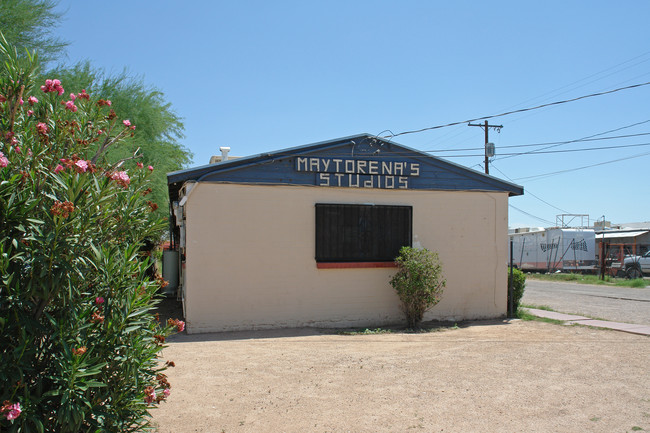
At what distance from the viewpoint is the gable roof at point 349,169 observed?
9.83 meters

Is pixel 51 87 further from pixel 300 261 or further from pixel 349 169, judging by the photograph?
pixel 349 169

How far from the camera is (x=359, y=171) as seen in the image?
10719 millimetres

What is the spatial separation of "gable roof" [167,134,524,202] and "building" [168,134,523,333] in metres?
→ 0.02

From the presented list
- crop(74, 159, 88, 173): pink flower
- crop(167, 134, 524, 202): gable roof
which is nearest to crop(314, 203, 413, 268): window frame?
crop(167, 134, 524, 202): gable roof

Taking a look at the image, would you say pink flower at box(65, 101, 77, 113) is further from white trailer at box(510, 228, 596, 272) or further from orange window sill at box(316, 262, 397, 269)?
white trailer at box(510, 228, 596, 272)

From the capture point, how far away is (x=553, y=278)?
2952 cm

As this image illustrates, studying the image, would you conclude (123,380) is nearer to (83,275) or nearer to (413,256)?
(83,275)

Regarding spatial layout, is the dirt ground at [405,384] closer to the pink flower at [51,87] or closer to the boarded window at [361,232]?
the boarded window at [361,232]

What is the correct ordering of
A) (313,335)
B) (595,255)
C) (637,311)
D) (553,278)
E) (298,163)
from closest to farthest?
(313,335) < (298,163) < (637,311) < (553,278) < (595,255)

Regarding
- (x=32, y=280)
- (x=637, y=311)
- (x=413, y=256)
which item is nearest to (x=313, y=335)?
(x=413, y=256)

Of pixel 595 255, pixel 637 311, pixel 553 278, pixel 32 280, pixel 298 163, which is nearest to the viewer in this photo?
pixel 32 280

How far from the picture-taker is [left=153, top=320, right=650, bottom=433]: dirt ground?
509 cm

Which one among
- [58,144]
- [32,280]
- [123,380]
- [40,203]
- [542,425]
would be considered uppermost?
[58,144]

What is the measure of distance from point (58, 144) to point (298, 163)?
653 centimetres
